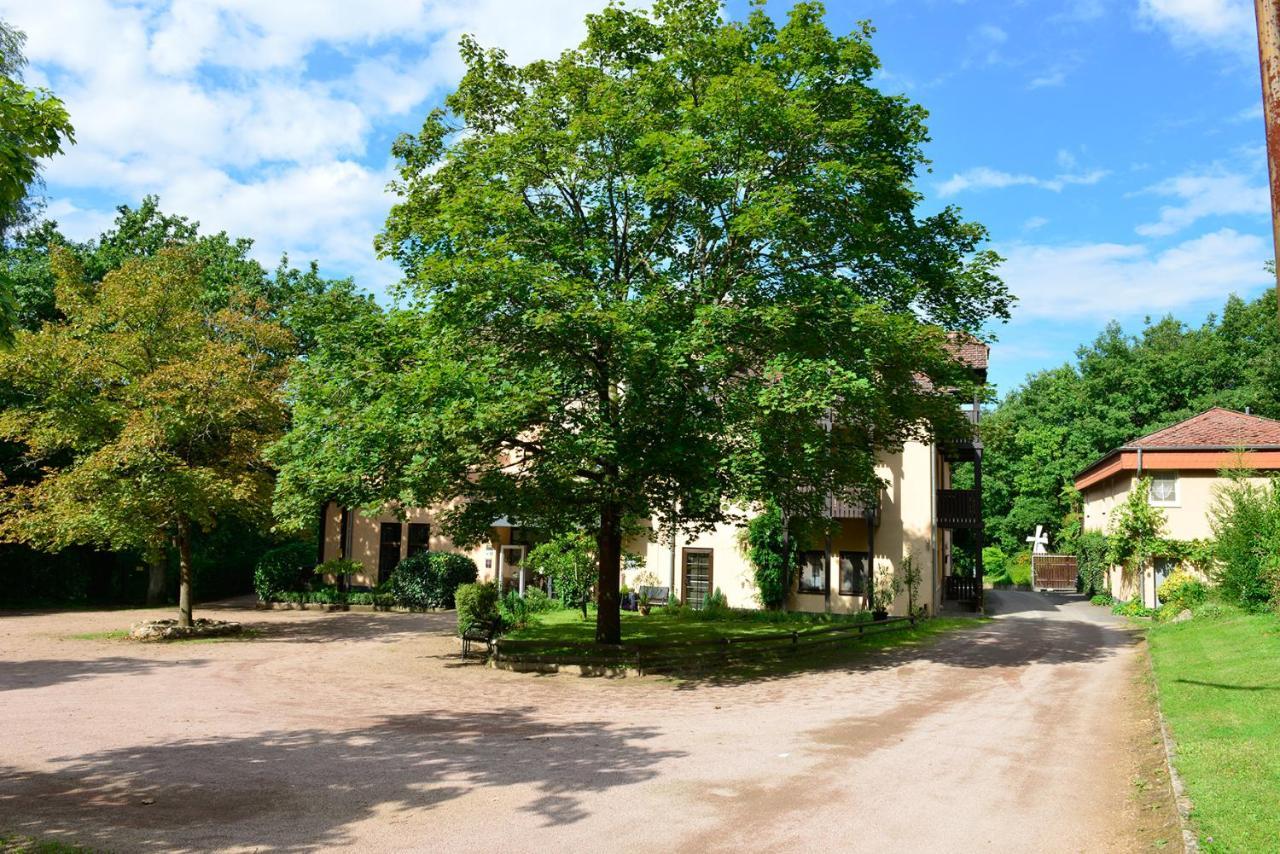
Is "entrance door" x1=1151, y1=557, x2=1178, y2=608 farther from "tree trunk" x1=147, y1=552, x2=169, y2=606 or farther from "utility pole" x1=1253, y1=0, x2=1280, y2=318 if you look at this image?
"tree trunk" x1=147, y1=552, x2=169, y2=606

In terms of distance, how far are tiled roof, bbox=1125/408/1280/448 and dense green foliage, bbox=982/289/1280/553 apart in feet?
37.3

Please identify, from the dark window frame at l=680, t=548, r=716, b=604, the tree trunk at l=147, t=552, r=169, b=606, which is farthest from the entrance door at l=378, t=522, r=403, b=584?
the dark window frame at l=680, t=548, r=716, b=604

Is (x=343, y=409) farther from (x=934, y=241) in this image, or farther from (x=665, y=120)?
(x=934, y=241)

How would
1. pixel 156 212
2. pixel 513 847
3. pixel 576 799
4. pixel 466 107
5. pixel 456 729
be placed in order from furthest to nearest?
1. pixel 156 212
2. pixel 466 107
3. pixel 456 729
4. pixel 576 799
5. pixel 513 847

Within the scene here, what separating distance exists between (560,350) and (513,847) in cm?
1072

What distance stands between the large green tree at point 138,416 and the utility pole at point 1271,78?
70.9 feet

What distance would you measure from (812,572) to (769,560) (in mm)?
1771

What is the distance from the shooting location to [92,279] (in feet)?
125

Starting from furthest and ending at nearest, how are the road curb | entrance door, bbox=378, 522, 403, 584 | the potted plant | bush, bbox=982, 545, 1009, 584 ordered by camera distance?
bush, bbox=982, 545, 1009, 584, entrance door, bbox=378, 522, 403, 584, the potted plant, the road curb

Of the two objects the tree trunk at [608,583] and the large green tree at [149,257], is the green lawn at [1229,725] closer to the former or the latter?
the tree trunk at [608,583]

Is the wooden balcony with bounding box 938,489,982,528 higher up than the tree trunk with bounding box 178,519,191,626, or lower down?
higher up

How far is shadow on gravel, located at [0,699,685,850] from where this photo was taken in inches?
284

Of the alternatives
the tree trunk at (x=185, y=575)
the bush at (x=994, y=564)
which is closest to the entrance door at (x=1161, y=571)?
the bush at (x=994, y=564)

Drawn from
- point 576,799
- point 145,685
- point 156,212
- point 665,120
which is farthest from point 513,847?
point 156,212
